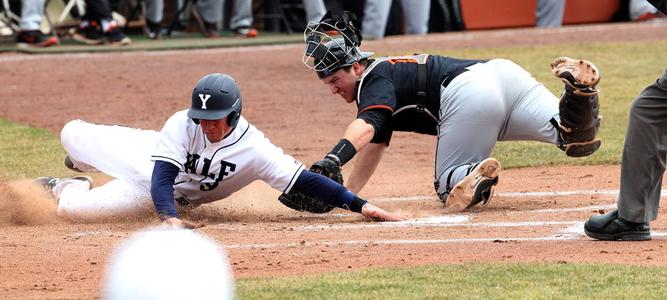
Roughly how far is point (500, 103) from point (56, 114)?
6.02 metres

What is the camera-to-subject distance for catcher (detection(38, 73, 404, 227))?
6.41 meters

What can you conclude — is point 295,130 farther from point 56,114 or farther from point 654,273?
point 654,273

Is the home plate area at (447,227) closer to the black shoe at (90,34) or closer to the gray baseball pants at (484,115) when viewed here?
the gray baseball pants at (484,115)

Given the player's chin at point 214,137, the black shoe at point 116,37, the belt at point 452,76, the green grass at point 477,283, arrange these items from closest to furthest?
the green grass at point 477,283, the player's chin at point 214,137, the belt at point 452,76, the black shoe at point 116,37

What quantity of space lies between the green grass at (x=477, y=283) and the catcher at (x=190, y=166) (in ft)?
3.90

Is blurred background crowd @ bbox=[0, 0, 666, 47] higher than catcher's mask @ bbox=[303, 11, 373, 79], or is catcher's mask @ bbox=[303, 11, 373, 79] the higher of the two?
catcher's mask @ bbox=[303, 11, 373, 79]

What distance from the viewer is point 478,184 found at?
7.00 meters

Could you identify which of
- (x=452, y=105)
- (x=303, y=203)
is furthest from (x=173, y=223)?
(x=452, y=105)

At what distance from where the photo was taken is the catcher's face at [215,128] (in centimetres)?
645

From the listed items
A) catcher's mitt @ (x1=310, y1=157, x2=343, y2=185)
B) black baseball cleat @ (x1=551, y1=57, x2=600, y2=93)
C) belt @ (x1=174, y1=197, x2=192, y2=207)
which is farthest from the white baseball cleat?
belt @ (x1=174, y1=197, x2=192, y2=207)

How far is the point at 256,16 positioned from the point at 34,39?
434cm

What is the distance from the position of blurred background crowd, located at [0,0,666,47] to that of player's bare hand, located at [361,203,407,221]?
9.67 meters

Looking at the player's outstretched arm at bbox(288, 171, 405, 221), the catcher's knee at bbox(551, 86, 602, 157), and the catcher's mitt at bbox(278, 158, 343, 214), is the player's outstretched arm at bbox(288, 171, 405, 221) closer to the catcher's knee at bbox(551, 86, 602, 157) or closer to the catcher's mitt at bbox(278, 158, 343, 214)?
the catcher's mitt at bbox(278, 158, 343, 214)

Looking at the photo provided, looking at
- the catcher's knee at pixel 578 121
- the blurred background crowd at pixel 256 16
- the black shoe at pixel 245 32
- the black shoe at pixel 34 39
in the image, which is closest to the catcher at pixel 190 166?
the catcher's knee at pixel 578 121
